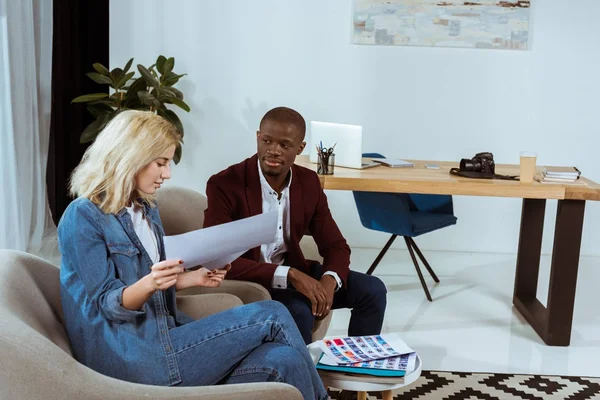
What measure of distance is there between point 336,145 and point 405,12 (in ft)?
6.40

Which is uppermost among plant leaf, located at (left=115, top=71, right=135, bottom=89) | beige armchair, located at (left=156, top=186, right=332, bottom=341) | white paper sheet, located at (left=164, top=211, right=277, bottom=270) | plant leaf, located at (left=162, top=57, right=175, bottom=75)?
plant leaf, located at (left=162, top=57, right=175, bottom=75)

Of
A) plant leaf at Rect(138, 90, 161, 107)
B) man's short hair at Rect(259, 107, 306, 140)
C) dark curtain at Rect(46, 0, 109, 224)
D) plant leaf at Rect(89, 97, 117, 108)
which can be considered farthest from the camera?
dark curtain at Rect(46, 0, 109, 224)

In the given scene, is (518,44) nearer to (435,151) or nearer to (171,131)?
(435,151)

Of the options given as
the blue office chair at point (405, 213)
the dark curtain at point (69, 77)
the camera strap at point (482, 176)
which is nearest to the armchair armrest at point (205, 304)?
the camera strap at point (482, 176)

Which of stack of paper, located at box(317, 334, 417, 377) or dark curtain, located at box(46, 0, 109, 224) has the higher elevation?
dark curtain, located at box(46, 0, 109, 224)

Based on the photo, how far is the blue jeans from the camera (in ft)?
6.70

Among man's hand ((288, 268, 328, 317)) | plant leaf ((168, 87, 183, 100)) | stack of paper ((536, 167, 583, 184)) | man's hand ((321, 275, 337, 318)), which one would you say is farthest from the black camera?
plant leaf ((168, 87, 183, 100))

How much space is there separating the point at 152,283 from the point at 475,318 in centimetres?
277

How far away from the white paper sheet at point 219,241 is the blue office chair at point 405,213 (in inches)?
87.7

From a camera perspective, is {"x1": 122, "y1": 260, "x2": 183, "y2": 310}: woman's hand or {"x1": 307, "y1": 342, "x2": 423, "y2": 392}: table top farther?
{"x1": 307, "y1": 342, "x2": 423, "y2": 392}: table top

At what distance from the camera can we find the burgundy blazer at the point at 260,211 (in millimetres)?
2869

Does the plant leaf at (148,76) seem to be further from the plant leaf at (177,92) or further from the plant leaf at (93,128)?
the plant leaf at (93,128)

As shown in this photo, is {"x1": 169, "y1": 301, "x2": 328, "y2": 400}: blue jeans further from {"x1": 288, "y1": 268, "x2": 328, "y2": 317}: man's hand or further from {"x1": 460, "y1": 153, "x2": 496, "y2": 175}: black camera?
{"x1": 460, "y1": 153, "x2": 496, "y2": 175}: black camera

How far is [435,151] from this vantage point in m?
5.88
